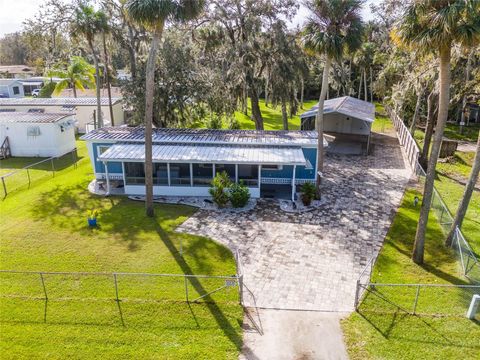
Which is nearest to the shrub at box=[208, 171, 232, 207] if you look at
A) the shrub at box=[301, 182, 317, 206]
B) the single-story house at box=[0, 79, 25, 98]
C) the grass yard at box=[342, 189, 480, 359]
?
the shrub at box=[301, 182, 317, 206]

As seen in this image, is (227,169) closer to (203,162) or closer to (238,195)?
(203,162)

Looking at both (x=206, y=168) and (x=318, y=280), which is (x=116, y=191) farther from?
(x=318, y=280)

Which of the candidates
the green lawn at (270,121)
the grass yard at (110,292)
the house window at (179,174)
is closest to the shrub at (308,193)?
the grass yard at (110,292)

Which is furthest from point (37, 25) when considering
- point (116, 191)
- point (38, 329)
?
point (38, 329)

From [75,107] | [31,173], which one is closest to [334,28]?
[31,173]

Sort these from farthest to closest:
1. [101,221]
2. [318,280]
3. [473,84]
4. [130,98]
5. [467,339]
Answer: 1. [130,98]
2. [473,84]
3. [101,221]
4. [318,280]
5. [467,339]

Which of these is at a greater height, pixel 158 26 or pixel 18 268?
pixel 158 26

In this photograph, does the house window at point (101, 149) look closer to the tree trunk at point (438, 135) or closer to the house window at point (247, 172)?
the house window at point (247, 172)
